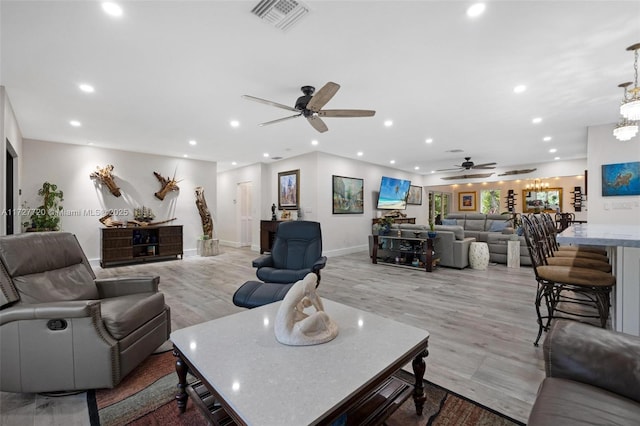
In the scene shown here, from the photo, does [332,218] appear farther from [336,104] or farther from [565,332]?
[565,332]

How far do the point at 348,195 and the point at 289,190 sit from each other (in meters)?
1.64

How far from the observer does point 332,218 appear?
713 centimetres

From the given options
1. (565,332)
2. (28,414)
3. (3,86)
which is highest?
(3,86)

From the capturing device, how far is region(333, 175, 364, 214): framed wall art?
7.24 metres

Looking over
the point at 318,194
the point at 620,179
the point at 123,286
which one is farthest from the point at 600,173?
the point at 123,286

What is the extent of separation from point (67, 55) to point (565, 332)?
4.18 metres

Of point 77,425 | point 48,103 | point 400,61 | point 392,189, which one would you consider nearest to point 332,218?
point 392,189

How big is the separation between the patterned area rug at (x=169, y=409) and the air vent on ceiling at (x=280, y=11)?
2.68m

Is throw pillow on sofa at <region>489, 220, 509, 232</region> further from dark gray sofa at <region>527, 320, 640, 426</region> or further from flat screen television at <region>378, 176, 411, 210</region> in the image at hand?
dark gray sofa at <region>527, 320, 640, 426</region>

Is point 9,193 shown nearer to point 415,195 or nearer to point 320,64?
point 320,64

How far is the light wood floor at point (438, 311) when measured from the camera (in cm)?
167

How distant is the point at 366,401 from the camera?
1.39m

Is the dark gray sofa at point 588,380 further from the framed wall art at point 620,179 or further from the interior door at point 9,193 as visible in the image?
the interior door at point 9,193

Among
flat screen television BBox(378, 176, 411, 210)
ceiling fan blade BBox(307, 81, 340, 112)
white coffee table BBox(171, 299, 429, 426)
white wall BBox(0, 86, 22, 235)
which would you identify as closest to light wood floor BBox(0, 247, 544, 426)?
white coffee table BBox(171, 299, 429, 426)
